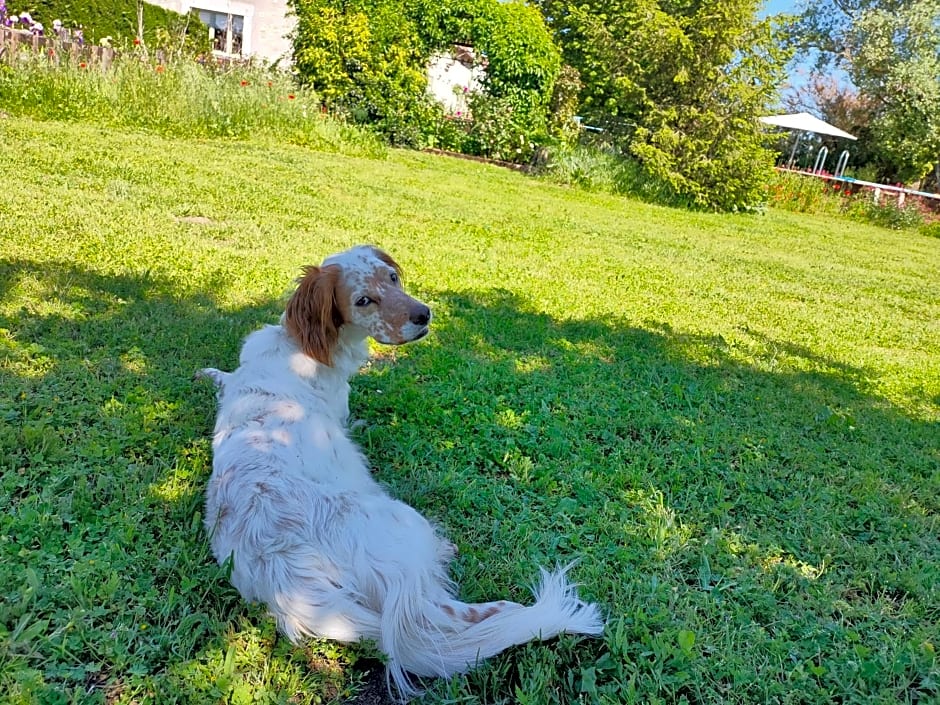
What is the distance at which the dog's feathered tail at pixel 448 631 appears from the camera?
1785mm

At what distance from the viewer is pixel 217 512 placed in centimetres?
204

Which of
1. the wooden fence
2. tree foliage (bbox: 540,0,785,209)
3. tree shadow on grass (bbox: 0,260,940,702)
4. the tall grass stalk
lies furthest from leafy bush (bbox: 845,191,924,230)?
the wooden fence

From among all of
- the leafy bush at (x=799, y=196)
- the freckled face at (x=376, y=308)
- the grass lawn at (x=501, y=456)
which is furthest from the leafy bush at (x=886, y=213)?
the freckled face at (x=376, y=308)

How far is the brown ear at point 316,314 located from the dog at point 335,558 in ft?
0.82

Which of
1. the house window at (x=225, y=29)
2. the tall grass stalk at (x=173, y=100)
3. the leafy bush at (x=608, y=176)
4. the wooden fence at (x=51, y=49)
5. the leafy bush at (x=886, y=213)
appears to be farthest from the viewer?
the house window at (x=225, y=29)

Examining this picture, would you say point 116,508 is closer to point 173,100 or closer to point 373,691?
point 373,691

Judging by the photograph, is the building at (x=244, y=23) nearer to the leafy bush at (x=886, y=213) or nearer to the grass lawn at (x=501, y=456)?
the grass lawn at (x=501, y=456)

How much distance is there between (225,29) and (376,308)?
64.3 ft

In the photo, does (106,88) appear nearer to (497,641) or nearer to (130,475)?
(130,475)

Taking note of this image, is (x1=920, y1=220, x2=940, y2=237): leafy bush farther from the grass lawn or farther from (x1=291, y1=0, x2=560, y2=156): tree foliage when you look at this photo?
the grass lawn

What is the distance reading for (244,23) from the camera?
18.3 m

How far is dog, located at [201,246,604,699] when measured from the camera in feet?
5.87

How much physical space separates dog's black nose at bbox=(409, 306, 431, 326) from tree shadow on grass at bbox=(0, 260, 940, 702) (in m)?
0.66

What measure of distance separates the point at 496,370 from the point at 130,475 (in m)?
2.10
